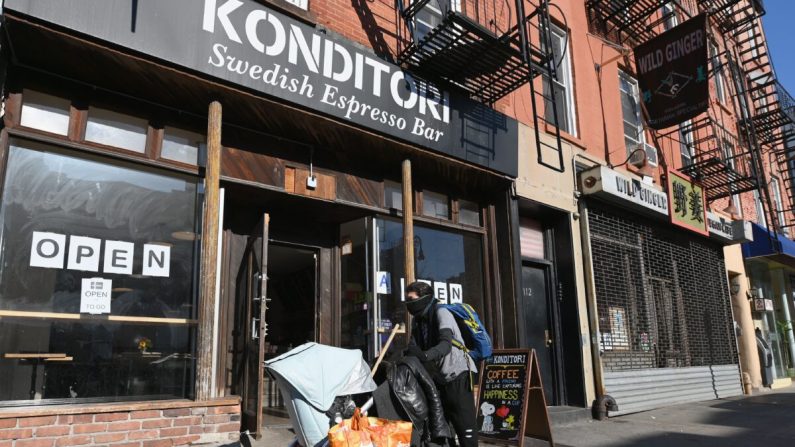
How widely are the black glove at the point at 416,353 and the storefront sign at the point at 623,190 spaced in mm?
6472

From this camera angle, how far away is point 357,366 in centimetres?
452

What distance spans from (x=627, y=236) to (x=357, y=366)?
845 centimetres

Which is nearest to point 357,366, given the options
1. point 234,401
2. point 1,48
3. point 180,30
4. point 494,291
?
point 234,401

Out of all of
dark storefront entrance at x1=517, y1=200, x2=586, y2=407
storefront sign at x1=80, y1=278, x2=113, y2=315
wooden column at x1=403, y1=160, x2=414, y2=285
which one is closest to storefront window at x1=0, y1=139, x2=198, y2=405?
storefront sign at x1=80, y1=278, x2=113, y2=315

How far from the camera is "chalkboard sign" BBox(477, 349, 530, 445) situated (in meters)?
6.49

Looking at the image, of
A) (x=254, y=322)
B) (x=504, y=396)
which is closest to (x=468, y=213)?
(x=504, y=396)

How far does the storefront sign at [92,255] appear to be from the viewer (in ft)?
16.6

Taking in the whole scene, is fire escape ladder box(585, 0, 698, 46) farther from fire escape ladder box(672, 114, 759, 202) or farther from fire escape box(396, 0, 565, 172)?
fire escape box(396, 0, 565, 172)

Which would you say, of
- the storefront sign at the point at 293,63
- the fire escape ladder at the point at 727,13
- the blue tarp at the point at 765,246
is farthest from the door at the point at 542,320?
the fire escape ladder at the point at 727,13

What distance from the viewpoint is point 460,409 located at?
16.0 feet

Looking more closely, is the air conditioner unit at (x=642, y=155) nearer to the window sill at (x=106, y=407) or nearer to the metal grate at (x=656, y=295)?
the metal grate at (x=656, y=295)

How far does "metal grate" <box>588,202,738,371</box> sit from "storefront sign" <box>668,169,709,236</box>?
0.36 meters

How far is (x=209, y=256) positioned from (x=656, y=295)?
9682 millimetres

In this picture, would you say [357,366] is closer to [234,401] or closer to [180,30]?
[234,401]
